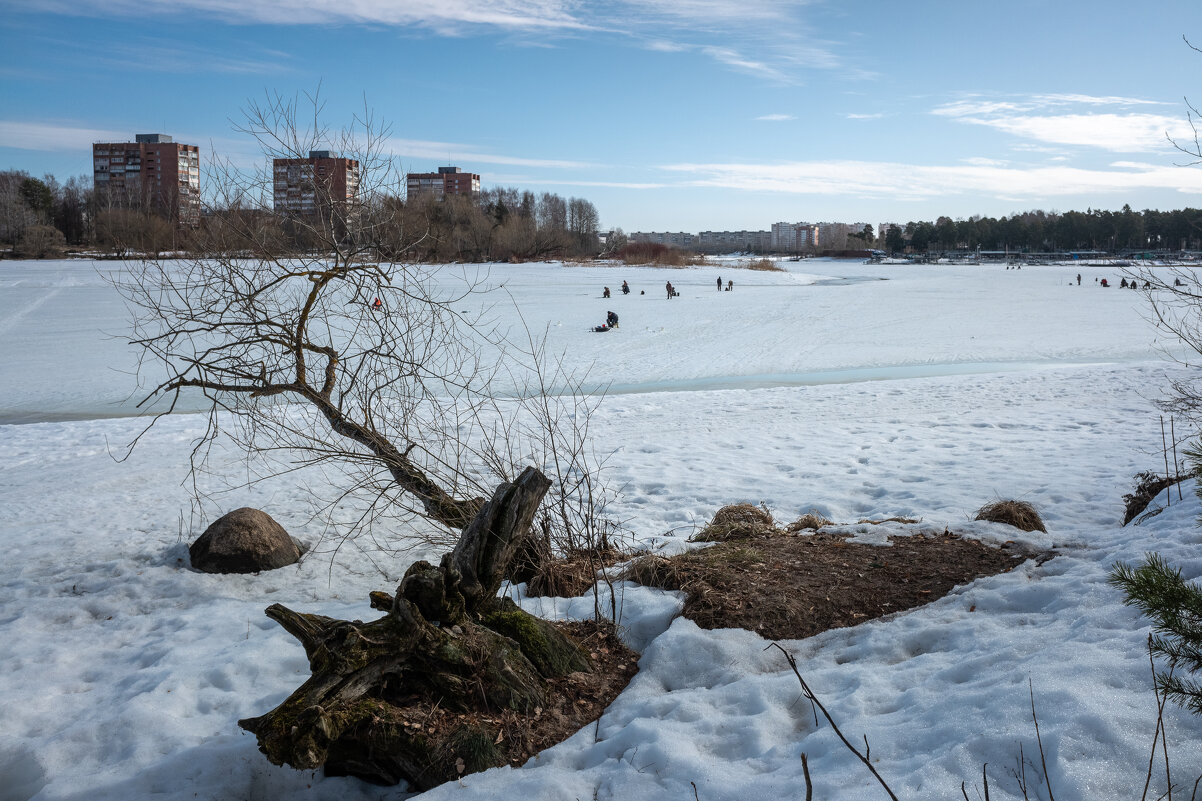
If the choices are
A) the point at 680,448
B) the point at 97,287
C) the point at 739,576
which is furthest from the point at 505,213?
the point at 739,576

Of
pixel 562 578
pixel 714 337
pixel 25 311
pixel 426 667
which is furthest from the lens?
pixel 25 311

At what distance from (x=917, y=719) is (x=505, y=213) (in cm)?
8516

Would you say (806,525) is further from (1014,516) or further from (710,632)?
(710,632)

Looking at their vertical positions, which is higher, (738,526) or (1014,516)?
(1014,516)

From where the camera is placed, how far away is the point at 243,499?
28.0 feet

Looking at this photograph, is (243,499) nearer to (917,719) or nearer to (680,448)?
(680,448)

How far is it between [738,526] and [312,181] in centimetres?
416

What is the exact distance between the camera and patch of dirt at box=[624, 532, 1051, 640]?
15.1 ft

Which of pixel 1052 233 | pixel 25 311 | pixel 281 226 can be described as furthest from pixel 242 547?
pixel 1052 233

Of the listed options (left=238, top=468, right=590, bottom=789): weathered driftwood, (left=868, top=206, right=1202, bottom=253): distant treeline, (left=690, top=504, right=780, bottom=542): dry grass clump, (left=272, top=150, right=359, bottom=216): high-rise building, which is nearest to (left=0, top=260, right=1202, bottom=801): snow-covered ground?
(left=238, top=468, right=590, bottom=789): weathered driftwood

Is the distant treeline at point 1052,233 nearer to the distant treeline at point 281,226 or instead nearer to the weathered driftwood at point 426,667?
the distant treeline at point 281,226

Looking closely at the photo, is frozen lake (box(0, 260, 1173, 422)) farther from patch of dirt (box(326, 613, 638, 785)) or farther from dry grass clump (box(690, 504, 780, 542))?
patch of dirt (box(326, 613, 638, 785))

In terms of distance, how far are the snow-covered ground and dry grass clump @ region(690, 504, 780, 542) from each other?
0.39 meters

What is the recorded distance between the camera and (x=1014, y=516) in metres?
6.07
